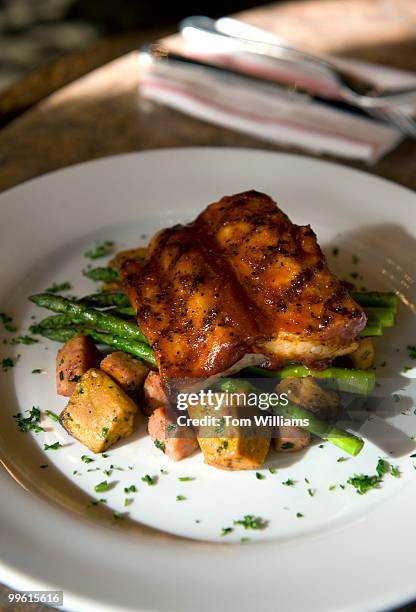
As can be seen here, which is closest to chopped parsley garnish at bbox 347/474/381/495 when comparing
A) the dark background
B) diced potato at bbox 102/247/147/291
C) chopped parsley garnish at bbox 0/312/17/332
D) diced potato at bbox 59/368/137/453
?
diced potato at bbox 59/368/137/453

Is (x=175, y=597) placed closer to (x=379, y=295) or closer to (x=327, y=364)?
(x=327, y=364)

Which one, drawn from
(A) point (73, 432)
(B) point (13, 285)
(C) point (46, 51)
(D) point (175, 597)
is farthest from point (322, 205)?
(C) point (46, 51)

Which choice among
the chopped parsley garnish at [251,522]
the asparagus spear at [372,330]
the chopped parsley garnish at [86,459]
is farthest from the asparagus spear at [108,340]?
the asparagus spear at [372,330]

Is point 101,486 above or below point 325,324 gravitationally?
below

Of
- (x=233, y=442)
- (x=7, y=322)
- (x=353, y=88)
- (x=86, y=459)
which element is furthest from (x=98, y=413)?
(x=353, y=88)

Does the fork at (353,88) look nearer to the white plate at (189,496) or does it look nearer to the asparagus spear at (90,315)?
the white plate at (189,496)

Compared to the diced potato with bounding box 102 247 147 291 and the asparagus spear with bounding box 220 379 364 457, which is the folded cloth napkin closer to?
the diced potato with bounding box 102 247 147 291

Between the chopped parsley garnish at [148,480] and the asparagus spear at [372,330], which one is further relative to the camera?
the asparagus spear at [372,330]
